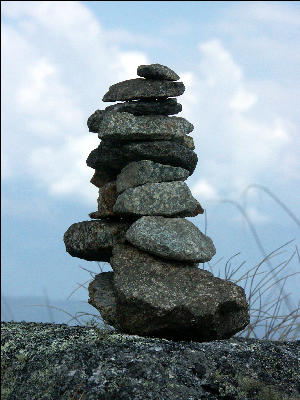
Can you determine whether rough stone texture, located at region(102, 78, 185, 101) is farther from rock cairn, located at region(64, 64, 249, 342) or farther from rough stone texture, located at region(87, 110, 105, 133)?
rough stone texture, located at region(87, 110, 105, 133)

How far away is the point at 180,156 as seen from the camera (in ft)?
30.5

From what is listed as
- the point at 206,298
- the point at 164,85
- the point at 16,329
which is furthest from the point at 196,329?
the point at 164,85

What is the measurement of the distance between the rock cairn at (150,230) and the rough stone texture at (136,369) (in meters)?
0.36

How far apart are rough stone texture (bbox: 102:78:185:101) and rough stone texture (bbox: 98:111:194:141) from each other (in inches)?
11.6

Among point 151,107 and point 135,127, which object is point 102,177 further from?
point 151,107

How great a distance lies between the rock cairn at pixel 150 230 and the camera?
8352 mm

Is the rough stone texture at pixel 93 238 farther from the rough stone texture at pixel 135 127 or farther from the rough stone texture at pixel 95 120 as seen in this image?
the rough stone texture at pixel 95 120

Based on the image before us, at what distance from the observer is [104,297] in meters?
9.19

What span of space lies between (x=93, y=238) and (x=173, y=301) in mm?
1675

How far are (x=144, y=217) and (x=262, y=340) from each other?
2.56m

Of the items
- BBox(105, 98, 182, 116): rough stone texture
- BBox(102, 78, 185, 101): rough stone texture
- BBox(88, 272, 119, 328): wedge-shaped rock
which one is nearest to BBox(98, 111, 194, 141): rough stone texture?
BBox(105, 98, 182, 116): rough stone texture

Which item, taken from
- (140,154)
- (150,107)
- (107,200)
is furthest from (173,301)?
(150,107)

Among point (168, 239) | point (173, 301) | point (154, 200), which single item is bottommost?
point (173, 301)

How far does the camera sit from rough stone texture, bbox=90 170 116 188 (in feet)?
32.4
